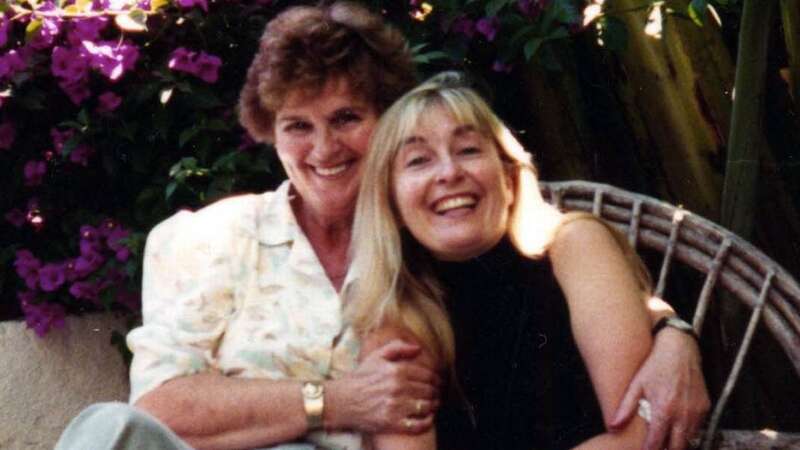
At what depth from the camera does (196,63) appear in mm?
3398

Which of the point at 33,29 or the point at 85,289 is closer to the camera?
the point at 33,29

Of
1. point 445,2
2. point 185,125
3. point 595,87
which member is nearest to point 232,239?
point 185,125

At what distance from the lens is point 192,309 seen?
9.08 ft

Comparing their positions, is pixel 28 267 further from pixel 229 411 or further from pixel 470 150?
pixel 470 150

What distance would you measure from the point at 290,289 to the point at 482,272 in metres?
0.43

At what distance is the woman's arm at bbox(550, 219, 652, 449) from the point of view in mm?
2473

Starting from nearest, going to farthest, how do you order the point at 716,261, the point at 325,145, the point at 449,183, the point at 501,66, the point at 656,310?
the point at 449,183 → the point at 656,310 → the point at 325,145 → the point at 716,261 → the point at 501,66

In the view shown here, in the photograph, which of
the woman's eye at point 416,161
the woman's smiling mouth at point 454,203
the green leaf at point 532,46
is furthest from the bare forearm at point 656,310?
the green leaf at point 532,46

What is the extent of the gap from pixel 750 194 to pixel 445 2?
0.93 m

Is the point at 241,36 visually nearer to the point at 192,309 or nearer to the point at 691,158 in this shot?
the point at 192,309

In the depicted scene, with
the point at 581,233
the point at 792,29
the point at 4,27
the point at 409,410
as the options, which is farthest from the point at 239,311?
the point at 792,29

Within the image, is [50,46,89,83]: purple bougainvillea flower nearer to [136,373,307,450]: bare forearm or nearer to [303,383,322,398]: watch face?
[136,373,307,450]: bare forearm

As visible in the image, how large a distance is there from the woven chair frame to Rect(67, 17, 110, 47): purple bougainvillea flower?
4.00 ft

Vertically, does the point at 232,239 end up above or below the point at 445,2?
below
